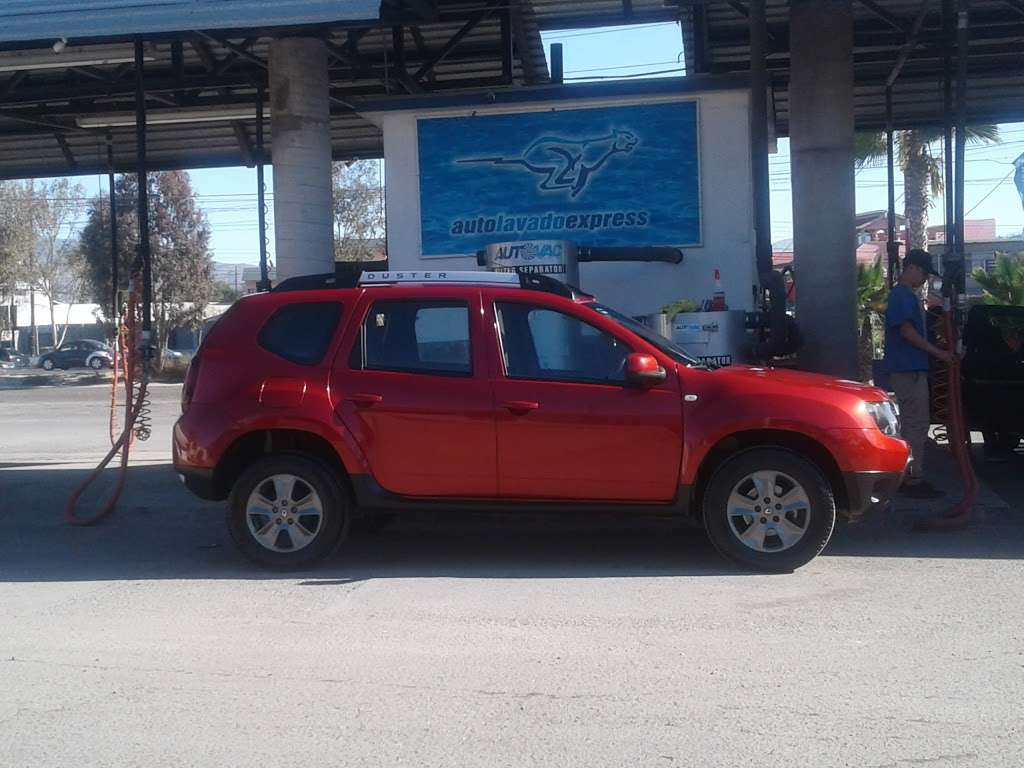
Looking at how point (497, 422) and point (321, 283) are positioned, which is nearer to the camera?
point (497, 422)

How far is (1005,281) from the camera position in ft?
74.7

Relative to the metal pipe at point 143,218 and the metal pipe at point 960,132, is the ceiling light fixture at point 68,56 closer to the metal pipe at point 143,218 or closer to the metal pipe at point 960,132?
the metal pipe at point 143,218

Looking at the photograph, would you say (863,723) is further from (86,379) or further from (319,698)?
(86,379)

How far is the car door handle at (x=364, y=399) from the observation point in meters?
7.76

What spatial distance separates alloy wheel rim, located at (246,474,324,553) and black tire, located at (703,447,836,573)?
2.66 metres

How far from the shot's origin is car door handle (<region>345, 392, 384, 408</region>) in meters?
7.76

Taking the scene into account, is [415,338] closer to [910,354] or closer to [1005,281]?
[910,354]

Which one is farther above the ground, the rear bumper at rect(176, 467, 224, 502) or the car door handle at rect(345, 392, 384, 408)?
the car door handle at rect(345, 392, 384, 408)

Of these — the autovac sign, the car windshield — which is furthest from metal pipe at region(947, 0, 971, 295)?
the autovac sign

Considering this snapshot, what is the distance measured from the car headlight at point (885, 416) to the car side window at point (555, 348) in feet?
5.33

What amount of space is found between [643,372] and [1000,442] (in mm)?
7482

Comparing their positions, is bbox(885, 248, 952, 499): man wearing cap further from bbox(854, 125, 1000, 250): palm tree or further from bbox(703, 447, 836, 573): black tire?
bbox(854, 125, 1000, 250): palm tree

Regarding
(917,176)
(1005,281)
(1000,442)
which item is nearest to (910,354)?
(1000,442)

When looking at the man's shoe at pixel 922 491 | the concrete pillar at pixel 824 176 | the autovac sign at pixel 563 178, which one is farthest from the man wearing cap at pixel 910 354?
A: the autovac sign at pixel 563 178
